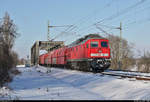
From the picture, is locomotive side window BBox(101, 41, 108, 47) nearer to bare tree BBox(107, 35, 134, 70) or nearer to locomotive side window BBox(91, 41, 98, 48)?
locomotive side window BBox(91, 41, 98, 48)

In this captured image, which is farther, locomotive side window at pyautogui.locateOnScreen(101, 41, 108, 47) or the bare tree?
the bare tree

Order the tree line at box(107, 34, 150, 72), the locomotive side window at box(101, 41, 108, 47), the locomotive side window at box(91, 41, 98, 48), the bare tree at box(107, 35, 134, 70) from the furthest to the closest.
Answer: the bare tree at box(107, 35, 134, 70)
the tree line at box(107, 34, 150, 72)
the locomotive side window at box(101, 41, 108, 47)
the locomotive side window at box(91, 41, 98, 48)

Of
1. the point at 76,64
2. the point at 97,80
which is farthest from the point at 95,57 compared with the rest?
the point at 97,80

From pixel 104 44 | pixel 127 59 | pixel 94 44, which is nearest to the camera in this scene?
pixel 94 44

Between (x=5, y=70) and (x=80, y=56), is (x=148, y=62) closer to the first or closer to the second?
(x=80, y=56)

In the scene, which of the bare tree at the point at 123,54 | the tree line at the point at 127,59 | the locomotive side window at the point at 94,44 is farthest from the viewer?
the bare tree at the point at 123,54

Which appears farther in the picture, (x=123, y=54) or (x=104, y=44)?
(x=123, y=54)

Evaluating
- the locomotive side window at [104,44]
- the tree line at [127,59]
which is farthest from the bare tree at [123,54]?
the locomotive side window at [104,44]

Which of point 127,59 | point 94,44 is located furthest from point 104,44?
point 127,59

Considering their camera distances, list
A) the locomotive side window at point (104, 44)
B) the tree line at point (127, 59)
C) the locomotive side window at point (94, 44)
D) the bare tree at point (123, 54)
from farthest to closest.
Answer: the bare tree at point (123, 54) → the tree line at point (127, 59) → the locomotive side window at point (104, 44) → the locomotive side window at point (94, 44)

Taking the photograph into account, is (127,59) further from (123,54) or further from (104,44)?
(104,44)

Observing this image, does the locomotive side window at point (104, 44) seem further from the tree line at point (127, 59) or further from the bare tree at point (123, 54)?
the bare tree at point (123, 54)

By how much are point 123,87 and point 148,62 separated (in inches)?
876

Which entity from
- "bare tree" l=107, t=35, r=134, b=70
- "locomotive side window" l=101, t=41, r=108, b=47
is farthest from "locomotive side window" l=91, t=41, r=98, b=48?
"bare tree" l=107, t=35, r=134, b=70
